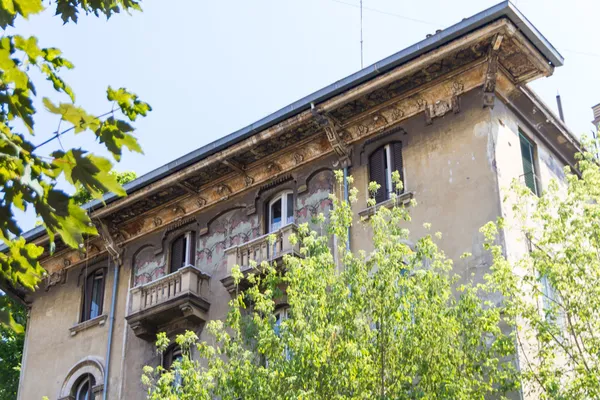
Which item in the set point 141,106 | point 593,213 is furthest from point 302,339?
point 141,106

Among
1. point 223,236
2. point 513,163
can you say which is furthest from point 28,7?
point 223,236

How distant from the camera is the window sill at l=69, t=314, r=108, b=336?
21.4 m

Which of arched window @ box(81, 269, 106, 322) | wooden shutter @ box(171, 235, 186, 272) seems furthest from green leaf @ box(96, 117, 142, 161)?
arched window @ box(81, 269, 106, 322)

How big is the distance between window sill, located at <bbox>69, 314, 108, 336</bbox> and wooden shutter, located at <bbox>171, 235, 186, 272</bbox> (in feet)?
6.33

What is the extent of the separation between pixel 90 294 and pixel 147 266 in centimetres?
186

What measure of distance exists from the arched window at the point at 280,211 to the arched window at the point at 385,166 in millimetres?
1923

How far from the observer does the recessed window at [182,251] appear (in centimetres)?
2088

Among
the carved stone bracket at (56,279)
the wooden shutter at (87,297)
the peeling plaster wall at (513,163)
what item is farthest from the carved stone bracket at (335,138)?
the carved stone bracket at (56,279)

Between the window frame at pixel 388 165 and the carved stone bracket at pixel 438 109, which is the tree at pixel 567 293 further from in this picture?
the window frame at pixel 388 165

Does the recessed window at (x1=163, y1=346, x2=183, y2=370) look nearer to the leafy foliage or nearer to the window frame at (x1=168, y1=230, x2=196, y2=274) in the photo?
the window frame at (x1=168, y1=230, x2=196, y2=274)

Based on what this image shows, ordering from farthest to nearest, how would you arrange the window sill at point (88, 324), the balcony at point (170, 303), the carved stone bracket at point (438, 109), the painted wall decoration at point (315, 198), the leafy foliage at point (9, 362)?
the leafy foliage at point (9, 362) < the window sill at point (88, 324) < the balcony at point (170, 303) < the painted wall decoration at point (315, 198) < the carved stone bracket at point (438, 109)

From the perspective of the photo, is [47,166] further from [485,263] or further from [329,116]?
[329,116]

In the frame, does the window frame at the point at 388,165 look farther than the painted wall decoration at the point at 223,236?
No

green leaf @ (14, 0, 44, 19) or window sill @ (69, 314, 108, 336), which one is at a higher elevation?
window sill @ (69, 314, 108, 336)
